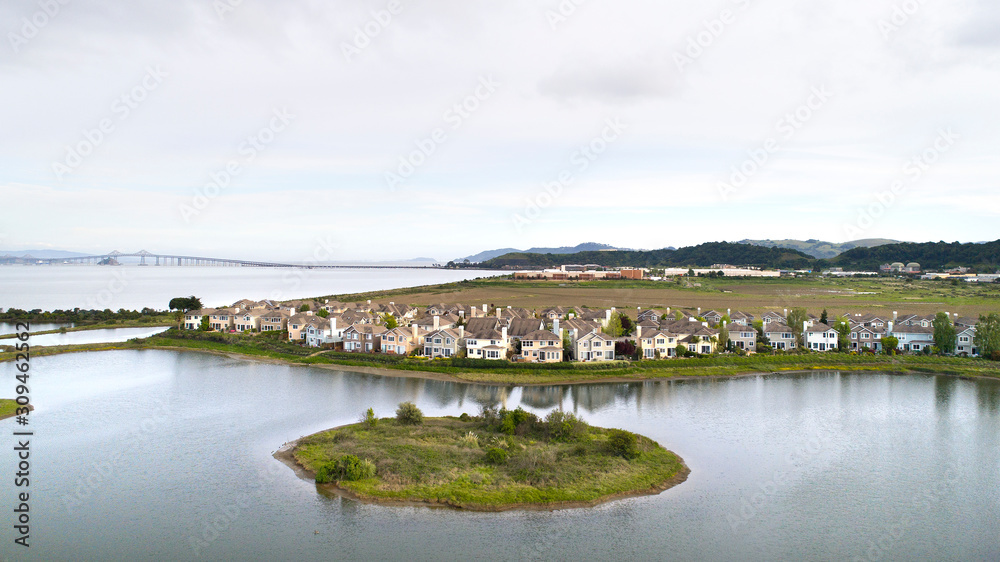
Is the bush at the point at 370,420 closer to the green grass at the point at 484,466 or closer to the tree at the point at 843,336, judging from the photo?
the green grass at the point at 484,466

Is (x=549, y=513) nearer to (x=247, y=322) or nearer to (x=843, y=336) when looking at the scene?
(x=843, y=336)

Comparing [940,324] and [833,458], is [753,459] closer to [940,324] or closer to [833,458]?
[833,458]

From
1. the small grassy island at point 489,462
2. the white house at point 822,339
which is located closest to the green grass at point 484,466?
the small grassy island at point 489,462

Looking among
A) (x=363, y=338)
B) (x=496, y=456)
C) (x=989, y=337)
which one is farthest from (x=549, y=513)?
(x=989, y=337)

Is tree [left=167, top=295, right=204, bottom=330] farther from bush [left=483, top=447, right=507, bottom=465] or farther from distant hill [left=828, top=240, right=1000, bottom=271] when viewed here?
distant hill [left=828, top=240, right=1000, bottom=271]

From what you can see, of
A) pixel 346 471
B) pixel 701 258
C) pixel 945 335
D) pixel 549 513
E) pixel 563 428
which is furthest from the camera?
pixel 701 258

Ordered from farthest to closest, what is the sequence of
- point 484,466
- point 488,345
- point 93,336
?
point 93,336 → point 488,345 → point 484,466
